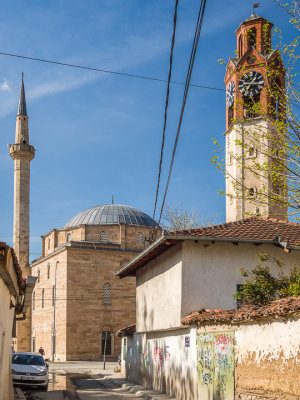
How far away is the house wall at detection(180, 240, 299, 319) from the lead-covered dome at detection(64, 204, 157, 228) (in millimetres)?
38347

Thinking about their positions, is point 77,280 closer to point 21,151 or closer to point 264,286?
point 21,151

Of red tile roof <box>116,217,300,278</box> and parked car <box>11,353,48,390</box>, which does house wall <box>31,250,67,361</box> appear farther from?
red tile roof <box>116,217,300,278</box>

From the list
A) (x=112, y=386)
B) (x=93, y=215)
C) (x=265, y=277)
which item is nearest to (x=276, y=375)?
(x=265, y=277)

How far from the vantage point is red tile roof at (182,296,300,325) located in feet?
30.7

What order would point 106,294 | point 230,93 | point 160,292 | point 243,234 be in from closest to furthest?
point 243,234 < point 160,292 < point 230,93 < point 106,294

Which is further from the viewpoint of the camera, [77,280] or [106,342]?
[77,280]

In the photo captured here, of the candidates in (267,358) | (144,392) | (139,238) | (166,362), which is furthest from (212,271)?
(139,238)

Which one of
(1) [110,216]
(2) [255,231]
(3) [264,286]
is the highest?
(1) [110,216]

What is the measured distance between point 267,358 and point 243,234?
627cm

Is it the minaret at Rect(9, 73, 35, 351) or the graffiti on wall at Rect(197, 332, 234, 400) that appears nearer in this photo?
the graffiti on wall at Rect(197, 332, 234, 400)

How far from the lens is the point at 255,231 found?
16.8m

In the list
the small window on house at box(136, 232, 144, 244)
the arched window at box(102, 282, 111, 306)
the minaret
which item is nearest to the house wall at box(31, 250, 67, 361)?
the minaret

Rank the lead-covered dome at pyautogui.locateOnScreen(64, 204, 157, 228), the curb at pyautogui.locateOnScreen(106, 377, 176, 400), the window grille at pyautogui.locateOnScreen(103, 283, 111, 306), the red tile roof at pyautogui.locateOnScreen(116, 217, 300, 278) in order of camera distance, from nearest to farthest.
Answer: the red tile roof at pyautogui.locateOnScreen(116, 217, 300, 278)
the curb at pyautogui.locateOnScreen(106, 377, 176, 400)
the window grille at pyautogui.locateOnScreen(103, 283, 111, 306)
the lead-covered dome at pyautogui.locateOnScreen(64, 204, 157, 228)

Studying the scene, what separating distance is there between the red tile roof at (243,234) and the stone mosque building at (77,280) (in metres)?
28.8
